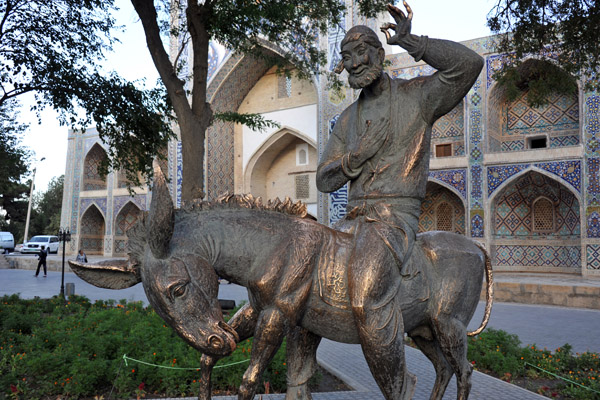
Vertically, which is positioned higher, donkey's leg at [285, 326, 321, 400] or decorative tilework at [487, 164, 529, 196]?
decorative tilework at [487, 164, 529, 196]

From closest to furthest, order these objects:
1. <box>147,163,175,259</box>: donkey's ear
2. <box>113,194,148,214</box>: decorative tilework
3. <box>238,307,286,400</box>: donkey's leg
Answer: <box>147,163,175,259</box>: donkey's ear
<box>238,307,286,400</box>: donkey's leg
<box>113,194,148,214</box>: decorative tilework

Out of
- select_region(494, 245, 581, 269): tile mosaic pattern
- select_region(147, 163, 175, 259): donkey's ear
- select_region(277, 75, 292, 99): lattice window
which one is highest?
select_region(277, 75, 292, 99): lattice window

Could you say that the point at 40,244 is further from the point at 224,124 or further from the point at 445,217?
the point at 445,217

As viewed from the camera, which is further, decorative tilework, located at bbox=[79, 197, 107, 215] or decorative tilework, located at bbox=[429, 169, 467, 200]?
decorative tilework, located at bbox=[79, 197, 107, 215]

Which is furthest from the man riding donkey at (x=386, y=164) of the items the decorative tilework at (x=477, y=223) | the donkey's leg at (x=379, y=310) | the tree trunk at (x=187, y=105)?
the decorative tilework at (x=477, y=223)

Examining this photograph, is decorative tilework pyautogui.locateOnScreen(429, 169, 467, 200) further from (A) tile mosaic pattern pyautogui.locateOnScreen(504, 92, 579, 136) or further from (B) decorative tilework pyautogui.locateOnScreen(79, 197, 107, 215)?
(B) decorative tilework pyautogui.locateOnScreen(79, 197, 107, 215)

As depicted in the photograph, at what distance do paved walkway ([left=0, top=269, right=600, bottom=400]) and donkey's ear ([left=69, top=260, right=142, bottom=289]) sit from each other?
8.42ft

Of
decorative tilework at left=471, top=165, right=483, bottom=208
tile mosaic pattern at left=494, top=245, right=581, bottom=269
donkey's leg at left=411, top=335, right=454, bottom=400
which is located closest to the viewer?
donkey's leg at left=411, top=335, right=454, bottom=400

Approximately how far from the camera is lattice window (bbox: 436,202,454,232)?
758 inches

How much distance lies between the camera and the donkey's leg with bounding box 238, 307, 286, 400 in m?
2.12

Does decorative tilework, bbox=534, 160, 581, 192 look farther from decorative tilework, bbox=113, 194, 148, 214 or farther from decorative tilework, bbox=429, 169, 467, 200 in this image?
decorative tilework, bbox=113, 194, 148, 214

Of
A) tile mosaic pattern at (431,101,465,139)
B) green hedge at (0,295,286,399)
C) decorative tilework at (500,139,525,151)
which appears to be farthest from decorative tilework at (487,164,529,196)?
green hedge at (0,295,286,399)

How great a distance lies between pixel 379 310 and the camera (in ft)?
7.25

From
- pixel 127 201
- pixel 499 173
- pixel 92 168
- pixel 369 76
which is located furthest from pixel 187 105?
pixel 92 168
